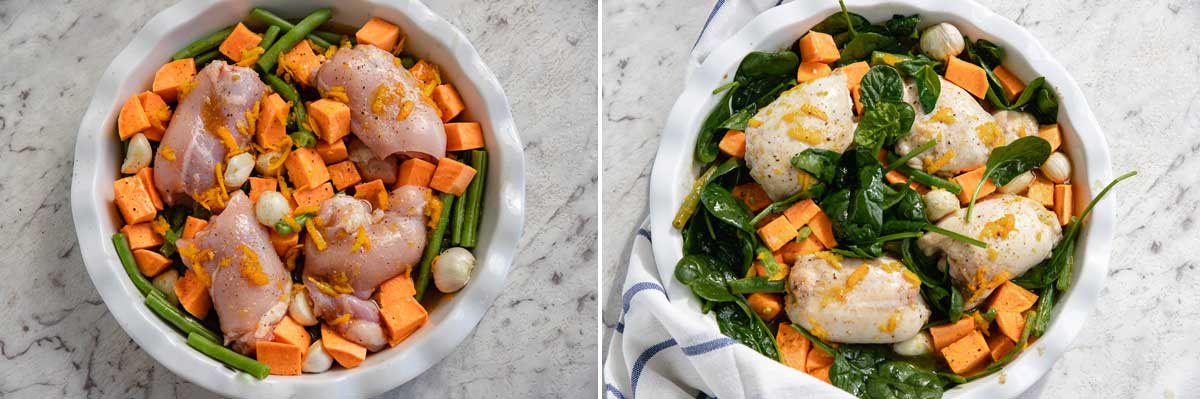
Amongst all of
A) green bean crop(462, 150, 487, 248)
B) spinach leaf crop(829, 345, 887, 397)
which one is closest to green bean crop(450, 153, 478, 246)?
green bean crop(462, 150, 487, 248)

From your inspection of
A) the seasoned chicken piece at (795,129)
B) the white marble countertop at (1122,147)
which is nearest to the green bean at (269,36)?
the white marble countertop at (1122,147)

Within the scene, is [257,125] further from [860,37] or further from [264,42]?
[860,37]

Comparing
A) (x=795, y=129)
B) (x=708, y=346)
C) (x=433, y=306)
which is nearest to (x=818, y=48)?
(x=795, y=129)

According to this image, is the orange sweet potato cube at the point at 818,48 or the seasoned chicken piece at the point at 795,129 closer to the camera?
the seasoned chicken piece at the point at 795,129

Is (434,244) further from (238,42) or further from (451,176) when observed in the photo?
(238,42)

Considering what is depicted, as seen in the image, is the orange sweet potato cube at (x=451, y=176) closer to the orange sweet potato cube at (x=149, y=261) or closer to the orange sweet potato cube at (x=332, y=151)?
the orange sweet potato cube at (x=332, y=151)

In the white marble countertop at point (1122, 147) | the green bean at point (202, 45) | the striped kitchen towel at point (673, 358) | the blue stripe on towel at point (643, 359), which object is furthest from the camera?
the white marble countertop at point (1122, 147)

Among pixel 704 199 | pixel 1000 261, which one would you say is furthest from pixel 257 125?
pixel 1000 261

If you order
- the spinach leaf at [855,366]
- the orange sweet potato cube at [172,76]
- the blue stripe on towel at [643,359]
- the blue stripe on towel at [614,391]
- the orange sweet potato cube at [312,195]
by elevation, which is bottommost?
the blue stripe on towel at [614,391]
